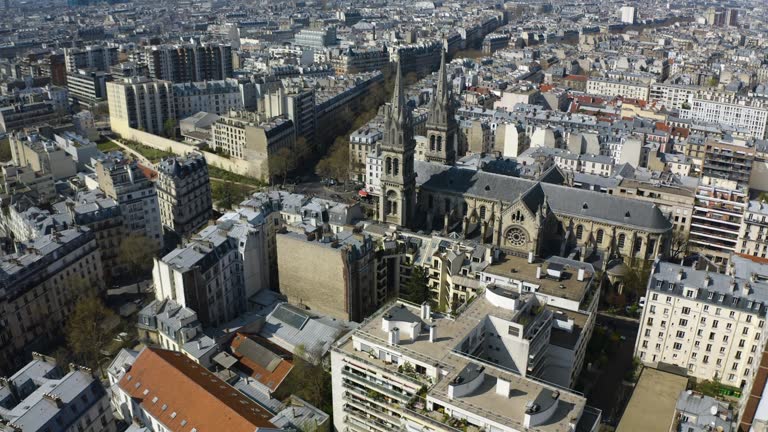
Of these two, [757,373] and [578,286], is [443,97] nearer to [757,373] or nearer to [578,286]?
[578,286]

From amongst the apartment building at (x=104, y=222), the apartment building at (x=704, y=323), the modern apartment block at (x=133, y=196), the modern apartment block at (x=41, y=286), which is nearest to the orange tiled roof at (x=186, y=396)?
the modern apartment block at (x=41, y=286)

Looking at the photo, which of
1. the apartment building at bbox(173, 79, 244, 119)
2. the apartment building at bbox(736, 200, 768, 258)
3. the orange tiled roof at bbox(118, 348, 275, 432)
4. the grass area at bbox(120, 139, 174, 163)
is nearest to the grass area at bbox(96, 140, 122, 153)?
the grass area at bbox(120, 139, 174, 163)

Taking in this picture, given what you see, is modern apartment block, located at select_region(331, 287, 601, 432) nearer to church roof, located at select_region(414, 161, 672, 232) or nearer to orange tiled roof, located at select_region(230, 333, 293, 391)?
orange tiled roof, located at select_region(230, 333, 293, 391)

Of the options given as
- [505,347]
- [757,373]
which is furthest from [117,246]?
[757,373]

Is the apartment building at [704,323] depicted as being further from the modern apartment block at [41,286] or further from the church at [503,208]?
the modern apartment block at [41,286]

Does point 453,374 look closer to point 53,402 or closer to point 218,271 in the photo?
point 53,402

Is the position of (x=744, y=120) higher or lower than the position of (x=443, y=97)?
lower

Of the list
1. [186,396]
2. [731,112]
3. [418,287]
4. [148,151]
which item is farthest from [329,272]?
[731,112]
